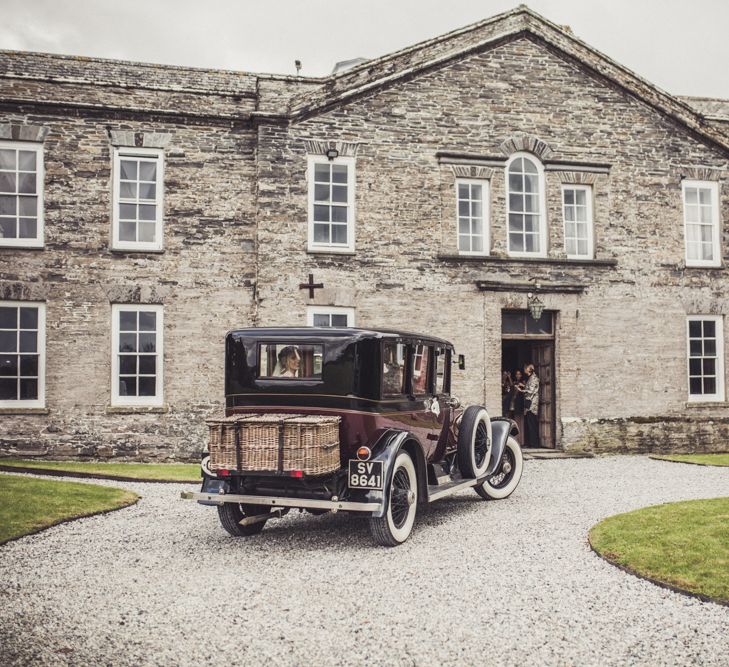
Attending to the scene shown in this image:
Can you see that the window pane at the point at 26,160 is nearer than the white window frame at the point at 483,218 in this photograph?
Yes

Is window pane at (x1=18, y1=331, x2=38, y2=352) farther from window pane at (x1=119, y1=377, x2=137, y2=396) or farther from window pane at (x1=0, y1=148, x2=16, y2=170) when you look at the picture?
window pane at (x1=0, y1=148, x2=16, y2=170)

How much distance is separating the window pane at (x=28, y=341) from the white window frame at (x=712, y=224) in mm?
13738

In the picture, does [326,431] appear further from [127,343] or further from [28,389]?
[28,389]

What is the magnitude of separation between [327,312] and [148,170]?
14.9 feet

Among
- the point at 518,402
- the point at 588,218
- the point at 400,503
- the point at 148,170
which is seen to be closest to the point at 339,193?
the point at 148,170

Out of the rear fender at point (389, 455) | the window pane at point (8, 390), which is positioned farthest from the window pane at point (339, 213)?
the rear fender at point (389, 455)

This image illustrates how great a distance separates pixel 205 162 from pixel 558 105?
7656 mm

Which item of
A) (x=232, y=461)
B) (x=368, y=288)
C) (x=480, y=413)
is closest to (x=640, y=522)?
(x=480, y=413)

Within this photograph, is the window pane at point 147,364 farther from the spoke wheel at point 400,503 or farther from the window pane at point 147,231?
the spoke wheel at point 400,503

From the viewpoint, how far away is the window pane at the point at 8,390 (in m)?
14.8

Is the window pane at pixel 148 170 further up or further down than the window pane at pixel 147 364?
further up

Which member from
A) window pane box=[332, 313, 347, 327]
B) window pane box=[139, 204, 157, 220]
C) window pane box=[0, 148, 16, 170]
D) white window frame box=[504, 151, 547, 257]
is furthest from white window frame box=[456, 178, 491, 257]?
window pane box=[0, 148, 16, 170]

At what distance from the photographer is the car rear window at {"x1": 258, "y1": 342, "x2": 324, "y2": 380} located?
8.07 meters

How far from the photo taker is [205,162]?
15.6 metres
